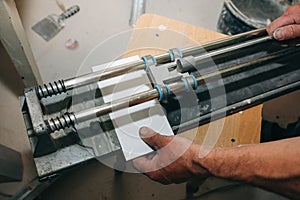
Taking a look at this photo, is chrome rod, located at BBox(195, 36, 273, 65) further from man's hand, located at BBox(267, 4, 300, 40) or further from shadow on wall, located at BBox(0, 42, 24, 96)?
shadow on wall, located at BBox(0, 42, 24, 96)

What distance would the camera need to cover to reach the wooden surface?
2.56 ft

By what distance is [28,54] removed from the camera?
3.30ft

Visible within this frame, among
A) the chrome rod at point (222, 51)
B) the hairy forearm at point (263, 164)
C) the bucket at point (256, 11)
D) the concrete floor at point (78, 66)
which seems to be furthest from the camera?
the bucket at point (256, 11)

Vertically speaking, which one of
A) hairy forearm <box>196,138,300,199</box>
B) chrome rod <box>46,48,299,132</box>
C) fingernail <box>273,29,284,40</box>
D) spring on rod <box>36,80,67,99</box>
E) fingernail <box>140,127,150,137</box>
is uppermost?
fingernail <box>273,29,284,40</box>

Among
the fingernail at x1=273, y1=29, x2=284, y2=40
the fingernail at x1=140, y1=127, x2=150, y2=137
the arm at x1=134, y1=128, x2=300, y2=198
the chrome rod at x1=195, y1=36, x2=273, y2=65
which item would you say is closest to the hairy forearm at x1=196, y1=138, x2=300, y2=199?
the arm at x1=134, y1=128, x2=300, y2=198

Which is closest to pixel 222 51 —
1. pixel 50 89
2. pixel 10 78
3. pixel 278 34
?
pixel 278 34

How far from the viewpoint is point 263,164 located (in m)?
0.58

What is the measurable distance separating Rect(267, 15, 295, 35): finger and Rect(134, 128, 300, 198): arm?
1.21 ft

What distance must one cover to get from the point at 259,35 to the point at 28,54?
2.38 feet

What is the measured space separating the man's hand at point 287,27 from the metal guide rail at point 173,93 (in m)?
0.02

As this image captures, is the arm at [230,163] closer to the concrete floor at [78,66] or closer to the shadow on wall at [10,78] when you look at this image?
the concrete floor at [78,66]

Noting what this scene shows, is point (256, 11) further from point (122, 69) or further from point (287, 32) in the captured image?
point (122, 69)

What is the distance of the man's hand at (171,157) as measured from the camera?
0.64 meters

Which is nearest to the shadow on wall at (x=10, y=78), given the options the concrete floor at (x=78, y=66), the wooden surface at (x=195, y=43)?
the concrete floor at (x=78, y=66)
